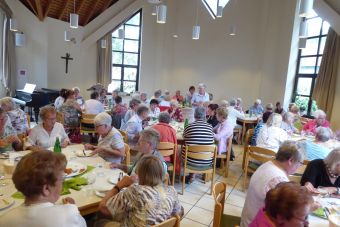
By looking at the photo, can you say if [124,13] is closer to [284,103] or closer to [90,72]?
[90,72]

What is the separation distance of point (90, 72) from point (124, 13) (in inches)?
97.9

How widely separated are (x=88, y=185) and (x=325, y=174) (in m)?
2.04

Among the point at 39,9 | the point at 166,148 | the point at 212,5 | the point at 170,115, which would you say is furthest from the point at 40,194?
the point at 212,5

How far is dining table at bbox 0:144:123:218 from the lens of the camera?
1.71 meters

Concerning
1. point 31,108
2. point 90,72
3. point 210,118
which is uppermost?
point 90,72

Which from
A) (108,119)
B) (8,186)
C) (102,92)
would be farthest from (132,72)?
(8,186)

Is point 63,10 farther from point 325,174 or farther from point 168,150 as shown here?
point 325,174

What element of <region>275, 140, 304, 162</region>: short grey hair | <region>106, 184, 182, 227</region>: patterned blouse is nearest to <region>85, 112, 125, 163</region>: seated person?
<region>106, 184, 182, 227</region>: patterned blouse

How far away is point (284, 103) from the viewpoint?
25.3 ft

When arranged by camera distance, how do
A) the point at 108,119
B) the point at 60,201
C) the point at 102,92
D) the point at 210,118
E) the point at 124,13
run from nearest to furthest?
the point at 60,201
the point at 108,119
the point at 210,118
the point at 102,92
the point at 124,13

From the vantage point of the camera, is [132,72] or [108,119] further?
[132,72]

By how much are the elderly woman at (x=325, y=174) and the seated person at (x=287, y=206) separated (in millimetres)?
1067

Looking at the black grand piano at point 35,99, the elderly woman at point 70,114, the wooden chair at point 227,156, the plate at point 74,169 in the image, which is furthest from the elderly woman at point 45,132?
the black grand piano at point 35,99

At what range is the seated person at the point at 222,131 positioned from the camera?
419 cm
